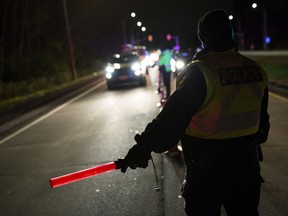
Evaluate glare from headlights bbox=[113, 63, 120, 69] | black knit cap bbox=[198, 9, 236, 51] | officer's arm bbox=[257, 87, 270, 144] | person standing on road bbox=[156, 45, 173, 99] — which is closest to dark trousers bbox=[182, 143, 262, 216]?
officer's arm bbox=[257, 87, 270, 144]

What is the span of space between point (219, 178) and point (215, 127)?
0.96ft

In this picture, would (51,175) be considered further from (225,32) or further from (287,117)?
(287,117)

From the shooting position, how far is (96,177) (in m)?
6.20

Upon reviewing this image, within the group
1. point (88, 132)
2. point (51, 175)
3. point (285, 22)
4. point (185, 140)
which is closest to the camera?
point (185, 140)

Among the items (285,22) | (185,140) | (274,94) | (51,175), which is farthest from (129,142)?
(285,22)

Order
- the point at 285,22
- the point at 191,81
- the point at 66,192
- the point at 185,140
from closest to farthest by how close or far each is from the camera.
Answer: the point at 191,81 → the point at 185,140 → the point at 66,192 → the point at 285,22

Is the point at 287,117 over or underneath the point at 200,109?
underneath

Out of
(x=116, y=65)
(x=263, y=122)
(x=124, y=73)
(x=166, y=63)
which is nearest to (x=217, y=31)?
(x=263, y=122)

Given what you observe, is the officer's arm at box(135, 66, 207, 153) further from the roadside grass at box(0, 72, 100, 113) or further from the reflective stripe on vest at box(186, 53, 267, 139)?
the roadside grass at box(0, 72, 100, 113)

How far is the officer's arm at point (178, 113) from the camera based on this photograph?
2387 mm

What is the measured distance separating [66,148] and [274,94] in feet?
28.0

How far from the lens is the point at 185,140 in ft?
8.40

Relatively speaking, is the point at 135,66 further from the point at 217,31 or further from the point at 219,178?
the point at 219,178

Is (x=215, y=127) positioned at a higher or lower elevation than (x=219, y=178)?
higher
